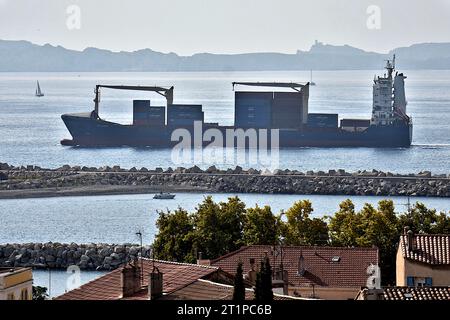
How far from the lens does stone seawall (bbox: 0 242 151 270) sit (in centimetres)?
1580

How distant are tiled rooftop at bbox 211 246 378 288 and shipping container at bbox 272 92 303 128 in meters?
35.6

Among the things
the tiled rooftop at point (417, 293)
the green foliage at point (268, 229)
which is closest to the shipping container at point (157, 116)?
the green foliage at point (268, 229)

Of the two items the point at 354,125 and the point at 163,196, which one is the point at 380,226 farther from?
the point at 354,125

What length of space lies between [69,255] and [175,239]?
418cm

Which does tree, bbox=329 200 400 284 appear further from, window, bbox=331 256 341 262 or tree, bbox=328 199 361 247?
window, bbox=331 256 341 262

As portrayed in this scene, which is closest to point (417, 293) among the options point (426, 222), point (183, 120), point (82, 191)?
point (426, 222)

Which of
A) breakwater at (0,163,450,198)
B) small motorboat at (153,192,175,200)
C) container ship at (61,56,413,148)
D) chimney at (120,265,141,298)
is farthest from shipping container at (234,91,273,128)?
chimney at (120,265,141,298)

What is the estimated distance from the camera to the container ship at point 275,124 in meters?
42.7

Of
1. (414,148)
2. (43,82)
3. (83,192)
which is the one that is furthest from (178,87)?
(83,192)

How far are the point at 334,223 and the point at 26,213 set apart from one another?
1249 cm

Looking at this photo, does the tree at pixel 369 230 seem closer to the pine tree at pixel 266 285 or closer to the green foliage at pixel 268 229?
the green foliage at pixel 268 229

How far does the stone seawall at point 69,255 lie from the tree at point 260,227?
2.80 metres
